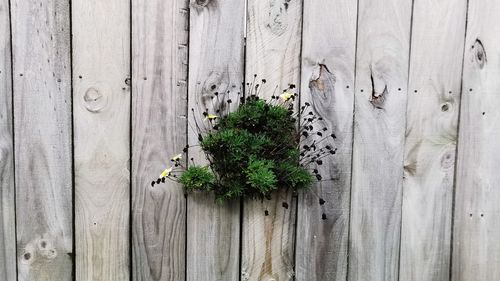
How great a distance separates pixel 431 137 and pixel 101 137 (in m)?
1.10

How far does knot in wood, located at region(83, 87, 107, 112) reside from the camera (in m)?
1.52

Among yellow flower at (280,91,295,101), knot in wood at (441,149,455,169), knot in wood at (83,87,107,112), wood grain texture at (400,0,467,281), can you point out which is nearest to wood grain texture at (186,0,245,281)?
yellow flower at (280,91,295,101)

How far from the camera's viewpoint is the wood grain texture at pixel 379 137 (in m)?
1.53

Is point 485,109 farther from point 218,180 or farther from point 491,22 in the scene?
point 218,180

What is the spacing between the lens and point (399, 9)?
1.53 meters

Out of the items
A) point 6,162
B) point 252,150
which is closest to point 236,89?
point 252,150

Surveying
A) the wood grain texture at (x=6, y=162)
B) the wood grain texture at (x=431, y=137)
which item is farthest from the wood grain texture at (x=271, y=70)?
the wood grain texture at (x=6, y=162)

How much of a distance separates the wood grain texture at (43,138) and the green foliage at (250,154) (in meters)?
0.44

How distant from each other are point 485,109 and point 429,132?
0.20 meters

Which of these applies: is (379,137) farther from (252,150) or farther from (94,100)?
(94,100)

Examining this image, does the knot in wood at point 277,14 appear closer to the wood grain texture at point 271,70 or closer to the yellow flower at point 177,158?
the wood grain texture at point 271,70

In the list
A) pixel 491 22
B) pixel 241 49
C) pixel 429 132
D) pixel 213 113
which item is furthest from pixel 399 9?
pixel 213 113

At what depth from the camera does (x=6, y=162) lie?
153 centimetres

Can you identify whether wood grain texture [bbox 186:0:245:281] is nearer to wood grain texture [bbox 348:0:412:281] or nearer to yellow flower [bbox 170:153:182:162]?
yellow flower [bbox 170:153:182:162]
